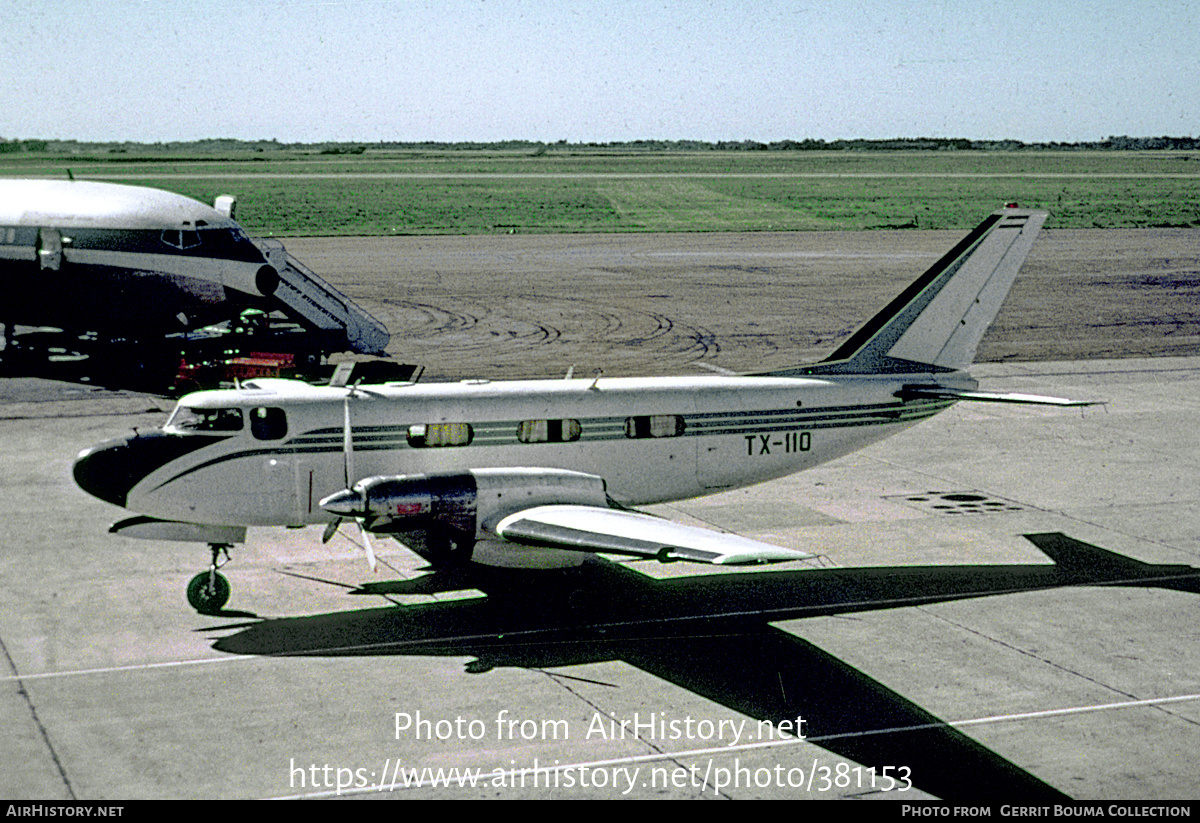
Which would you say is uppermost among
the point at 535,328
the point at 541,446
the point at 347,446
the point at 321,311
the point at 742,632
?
the point at 321,311

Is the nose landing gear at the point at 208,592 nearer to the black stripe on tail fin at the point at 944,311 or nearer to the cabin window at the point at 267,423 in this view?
the cabin window at the point at 267,423

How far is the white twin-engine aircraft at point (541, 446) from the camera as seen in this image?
1827 cm

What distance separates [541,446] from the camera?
20469 mm

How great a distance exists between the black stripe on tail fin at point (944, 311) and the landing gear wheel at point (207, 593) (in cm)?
1030

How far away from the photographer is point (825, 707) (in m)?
16.0

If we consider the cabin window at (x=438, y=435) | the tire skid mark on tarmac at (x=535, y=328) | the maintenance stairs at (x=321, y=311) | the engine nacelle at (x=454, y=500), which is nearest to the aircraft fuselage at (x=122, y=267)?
the maintenance stairs at (x=321, y=311)

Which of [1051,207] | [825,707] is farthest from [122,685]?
[1051,207]

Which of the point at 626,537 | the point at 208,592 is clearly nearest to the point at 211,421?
the point at 208,592

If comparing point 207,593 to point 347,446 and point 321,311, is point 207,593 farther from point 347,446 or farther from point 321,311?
point 321,311

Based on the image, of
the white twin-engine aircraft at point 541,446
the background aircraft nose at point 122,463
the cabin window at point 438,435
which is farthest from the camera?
the cabin window at point 438,435

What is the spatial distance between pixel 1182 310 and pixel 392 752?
49668mm

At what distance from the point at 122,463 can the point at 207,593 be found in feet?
7.69

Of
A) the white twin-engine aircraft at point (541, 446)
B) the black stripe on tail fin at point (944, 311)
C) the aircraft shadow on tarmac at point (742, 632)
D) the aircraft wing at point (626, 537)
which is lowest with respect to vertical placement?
the aircraft shadow on tarmac at point (742, 632)
